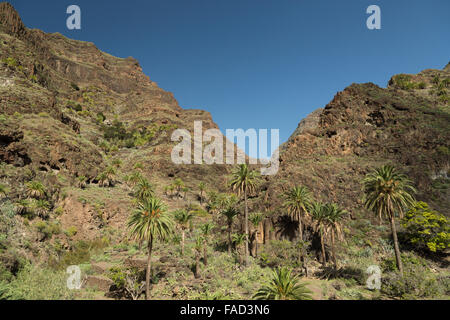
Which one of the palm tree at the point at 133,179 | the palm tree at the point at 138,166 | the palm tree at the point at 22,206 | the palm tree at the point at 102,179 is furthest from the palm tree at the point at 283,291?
the palm tree at the point at 138,166

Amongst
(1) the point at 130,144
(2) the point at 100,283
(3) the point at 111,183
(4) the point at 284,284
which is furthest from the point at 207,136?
(4) the point at 284,284

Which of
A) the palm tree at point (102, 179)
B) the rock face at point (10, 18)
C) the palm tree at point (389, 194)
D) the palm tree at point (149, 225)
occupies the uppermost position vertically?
the rock face at point (10, 18)

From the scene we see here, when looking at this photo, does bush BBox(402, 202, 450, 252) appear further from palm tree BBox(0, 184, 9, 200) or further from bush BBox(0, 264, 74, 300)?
palm tree BBox(0, 184, 9, 200)

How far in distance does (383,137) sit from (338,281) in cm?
4682

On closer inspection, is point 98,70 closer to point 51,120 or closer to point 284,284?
point 51,120

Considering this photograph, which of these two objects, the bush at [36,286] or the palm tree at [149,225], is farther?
the palm tree at [149,225]

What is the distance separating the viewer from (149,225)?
78.6ft

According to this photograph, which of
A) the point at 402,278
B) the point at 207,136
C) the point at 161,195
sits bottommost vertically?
the point at 402,278

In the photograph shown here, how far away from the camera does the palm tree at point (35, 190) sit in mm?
34781

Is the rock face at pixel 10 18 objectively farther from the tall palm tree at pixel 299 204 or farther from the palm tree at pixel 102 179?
the tall palm tree at pixel 299 204

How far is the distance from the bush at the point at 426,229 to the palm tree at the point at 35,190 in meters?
58.7

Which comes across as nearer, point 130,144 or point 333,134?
point 333,134

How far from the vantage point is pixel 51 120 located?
55031 millimetres
